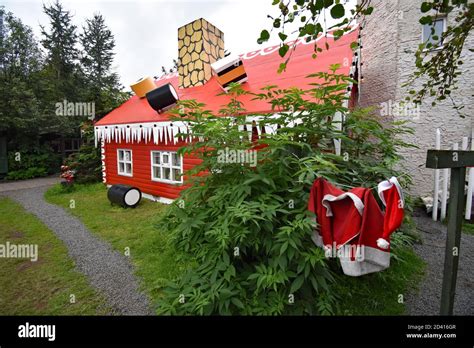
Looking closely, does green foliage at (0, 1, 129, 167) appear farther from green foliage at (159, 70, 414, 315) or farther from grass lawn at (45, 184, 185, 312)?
green foliage at (159, 70, 414, 315)

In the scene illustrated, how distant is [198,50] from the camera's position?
8.48 meters

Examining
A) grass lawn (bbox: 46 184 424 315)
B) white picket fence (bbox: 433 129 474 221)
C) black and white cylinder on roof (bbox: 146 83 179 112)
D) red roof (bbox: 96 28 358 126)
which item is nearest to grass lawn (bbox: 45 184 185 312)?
grass lawn (bbox: 46 184 424 315)

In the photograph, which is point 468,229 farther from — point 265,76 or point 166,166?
point 166,166

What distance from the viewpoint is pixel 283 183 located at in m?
2.58

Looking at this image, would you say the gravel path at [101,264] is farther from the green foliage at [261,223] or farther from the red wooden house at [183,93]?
the red wooden house at [183,93]

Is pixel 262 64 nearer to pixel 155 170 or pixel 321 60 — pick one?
pixel 321 60

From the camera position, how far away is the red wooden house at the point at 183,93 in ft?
21.5

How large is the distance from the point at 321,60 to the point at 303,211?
17.0 feet

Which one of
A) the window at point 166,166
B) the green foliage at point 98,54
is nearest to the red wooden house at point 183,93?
the window at point 166,166

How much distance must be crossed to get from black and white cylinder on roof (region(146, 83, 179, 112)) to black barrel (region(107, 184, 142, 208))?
8.84 feet

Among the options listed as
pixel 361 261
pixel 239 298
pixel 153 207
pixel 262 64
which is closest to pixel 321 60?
pixel 262 64

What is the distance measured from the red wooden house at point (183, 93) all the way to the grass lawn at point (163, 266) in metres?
1.54

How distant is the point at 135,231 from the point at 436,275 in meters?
5.79
